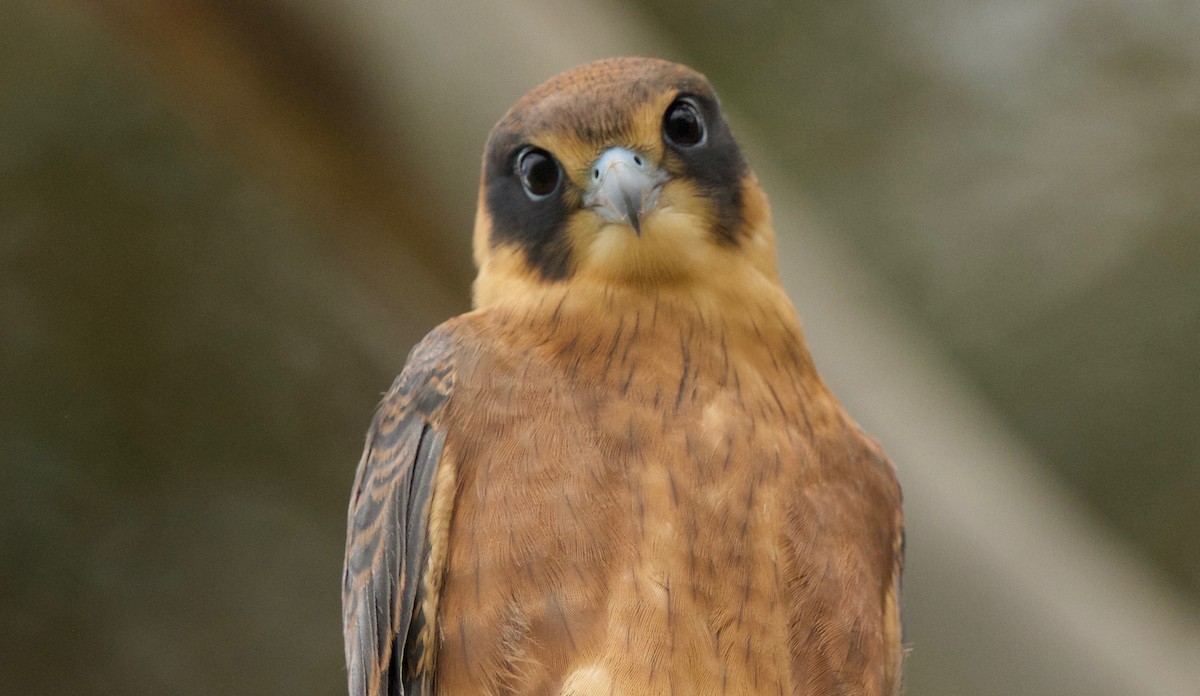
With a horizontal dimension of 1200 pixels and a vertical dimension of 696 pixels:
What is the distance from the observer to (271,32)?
204 cm

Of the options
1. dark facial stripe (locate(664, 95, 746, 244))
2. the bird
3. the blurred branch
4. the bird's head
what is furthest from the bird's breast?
the blurred branch

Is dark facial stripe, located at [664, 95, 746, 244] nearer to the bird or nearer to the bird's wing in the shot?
the bird

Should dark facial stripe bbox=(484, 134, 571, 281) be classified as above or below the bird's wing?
above

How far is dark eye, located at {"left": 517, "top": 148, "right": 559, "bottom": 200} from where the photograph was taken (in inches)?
70.5

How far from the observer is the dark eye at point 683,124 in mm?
1790

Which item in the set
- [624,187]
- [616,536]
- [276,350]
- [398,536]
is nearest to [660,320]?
[624,187]

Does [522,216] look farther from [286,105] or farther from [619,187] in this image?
[286,105]

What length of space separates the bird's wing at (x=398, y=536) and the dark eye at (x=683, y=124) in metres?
0.46

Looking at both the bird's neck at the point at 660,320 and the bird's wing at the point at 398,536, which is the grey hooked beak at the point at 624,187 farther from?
the bird's wing at the point at 398,536

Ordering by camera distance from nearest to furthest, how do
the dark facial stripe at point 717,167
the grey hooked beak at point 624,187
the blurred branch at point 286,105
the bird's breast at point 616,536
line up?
the bird's breast at point 616,536, the grey hooked beak at point 624,187, the dark facial stripe at point 717,167, the blurred branch at point 286,105

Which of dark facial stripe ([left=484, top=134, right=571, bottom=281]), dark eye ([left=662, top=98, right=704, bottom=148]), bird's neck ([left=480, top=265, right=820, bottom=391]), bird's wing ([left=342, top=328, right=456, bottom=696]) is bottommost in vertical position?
bird's wing ([left=342, top=328, right=456, bottom=696])

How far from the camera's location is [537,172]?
71.1 inches

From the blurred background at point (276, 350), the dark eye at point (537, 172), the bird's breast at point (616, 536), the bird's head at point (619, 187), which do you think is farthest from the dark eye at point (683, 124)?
the blurred background at point (276, 350)

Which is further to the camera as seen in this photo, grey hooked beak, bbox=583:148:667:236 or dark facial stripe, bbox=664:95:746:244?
dark facial stripe, bbox=664:95:746:244
